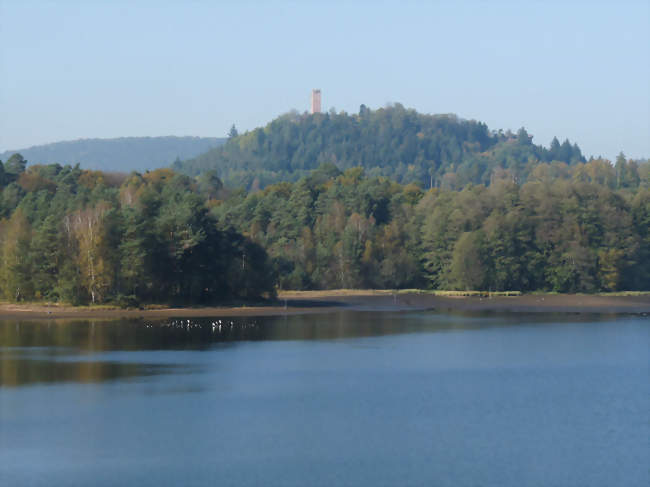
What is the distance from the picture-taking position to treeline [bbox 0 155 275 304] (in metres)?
78.3

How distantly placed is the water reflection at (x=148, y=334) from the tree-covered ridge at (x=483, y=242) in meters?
22.7

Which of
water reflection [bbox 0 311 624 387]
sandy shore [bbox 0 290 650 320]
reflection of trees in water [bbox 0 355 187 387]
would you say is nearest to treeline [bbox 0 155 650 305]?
sandy shore [bbox 0 290 650 320]

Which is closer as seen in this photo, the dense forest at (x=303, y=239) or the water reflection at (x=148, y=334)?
the water reflection at (x=148, y=334)

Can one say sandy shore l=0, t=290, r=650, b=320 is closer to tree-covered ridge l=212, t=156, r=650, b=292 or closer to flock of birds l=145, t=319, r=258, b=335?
tree-covered ridge l=212, t=156, r=650, b=292

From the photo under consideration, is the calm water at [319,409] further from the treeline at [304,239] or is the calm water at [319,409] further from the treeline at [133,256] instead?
the treeline at [304,239]

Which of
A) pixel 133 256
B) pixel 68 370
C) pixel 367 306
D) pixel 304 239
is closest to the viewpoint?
pixel 68 370

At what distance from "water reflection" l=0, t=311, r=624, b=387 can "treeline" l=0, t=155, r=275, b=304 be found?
253 inches

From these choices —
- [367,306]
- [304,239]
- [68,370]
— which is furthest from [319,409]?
[304,239]

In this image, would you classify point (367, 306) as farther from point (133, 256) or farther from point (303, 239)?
point (133, 256)

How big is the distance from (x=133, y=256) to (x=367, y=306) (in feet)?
97.0

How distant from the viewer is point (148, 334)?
6481 centimetres

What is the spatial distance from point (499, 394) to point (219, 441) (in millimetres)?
15727

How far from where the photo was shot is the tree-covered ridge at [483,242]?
110m

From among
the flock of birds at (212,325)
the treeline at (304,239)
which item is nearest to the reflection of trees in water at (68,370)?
the flock of birds at (212,325)
